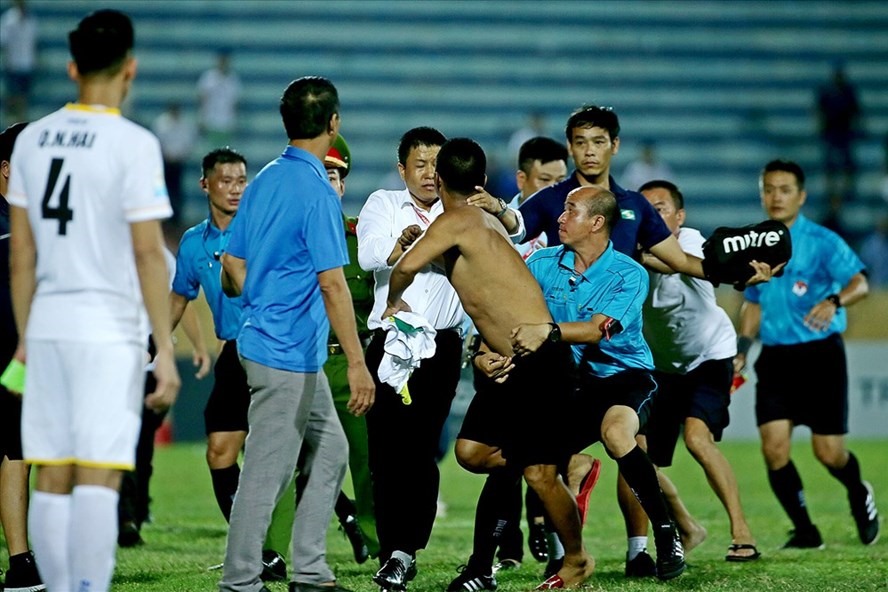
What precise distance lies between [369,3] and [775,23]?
6.09 m

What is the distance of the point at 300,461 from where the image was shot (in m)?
6.36

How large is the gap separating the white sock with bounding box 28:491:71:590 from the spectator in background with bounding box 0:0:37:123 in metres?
15.3

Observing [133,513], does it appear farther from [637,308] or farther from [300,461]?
[637,308]

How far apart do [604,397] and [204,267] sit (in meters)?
2.26

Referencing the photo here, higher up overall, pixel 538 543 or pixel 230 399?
pixel 230 399

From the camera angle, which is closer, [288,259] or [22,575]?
[288,259]

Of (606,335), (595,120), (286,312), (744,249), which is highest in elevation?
(595,120)

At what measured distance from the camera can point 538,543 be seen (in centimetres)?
833

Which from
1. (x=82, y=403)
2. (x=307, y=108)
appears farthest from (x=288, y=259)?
(x=82, y=403)

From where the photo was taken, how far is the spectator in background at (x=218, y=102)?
1972 centimetres

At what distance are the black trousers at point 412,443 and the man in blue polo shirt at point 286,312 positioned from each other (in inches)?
42.7

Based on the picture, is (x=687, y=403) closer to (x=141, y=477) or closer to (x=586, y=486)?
Result: (x=586, y=486)

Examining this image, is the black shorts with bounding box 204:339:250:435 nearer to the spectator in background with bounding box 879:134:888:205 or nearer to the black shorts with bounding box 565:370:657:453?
the black shorts with bounding box 565:370:657:453

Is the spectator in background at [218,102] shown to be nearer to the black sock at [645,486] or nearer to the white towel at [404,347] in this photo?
the white towel at [404,347]
